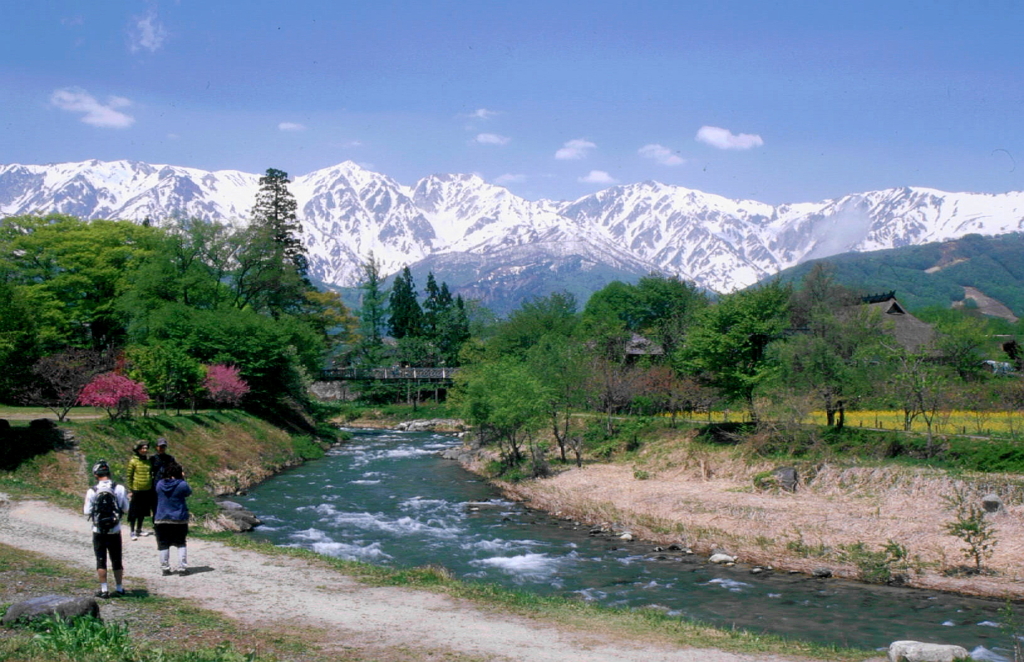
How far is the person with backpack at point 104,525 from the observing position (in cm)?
1100

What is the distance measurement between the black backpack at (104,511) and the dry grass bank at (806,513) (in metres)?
15.9

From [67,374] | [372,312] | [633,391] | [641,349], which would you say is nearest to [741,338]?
[633,391]

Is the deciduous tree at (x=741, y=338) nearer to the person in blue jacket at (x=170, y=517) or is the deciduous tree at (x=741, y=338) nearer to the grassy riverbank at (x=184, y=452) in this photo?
the grassy riverbank at (x=184, y=452)

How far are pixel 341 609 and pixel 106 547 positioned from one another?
3758mm

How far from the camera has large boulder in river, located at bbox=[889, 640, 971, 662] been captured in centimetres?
1002

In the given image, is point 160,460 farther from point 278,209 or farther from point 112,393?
point 278,209

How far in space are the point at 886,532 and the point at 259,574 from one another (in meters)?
17.2

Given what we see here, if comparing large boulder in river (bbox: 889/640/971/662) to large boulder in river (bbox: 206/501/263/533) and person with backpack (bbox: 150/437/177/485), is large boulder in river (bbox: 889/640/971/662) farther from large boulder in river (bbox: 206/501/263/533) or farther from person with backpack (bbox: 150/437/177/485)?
large boulder in river (bbox: 206/501/263/533)

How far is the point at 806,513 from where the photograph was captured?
23.2 meters

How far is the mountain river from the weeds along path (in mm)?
5027

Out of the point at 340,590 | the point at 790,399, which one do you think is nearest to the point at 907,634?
the point at 340,590

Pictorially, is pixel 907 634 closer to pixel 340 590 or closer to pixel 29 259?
pixel 340 590

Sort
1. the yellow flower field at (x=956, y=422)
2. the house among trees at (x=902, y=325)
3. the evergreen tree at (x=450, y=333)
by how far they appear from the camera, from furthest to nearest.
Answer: the evergreen tree at (x=450, y=333), the house among trees at (x=902, y=325), the yellow flower field at (x=956, y=422)

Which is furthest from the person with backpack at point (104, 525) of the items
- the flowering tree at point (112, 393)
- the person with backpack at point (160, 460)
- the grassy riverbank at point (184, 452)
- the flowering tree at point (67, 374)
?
the flowering tree at point (112, 393)
